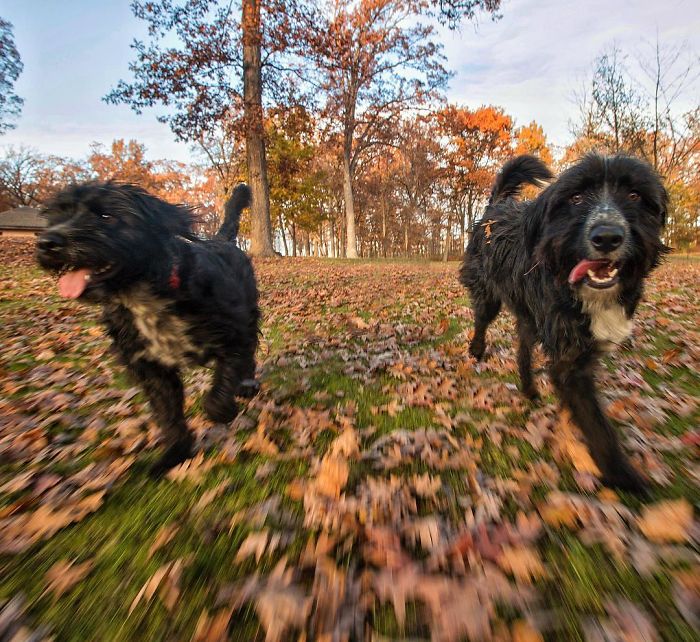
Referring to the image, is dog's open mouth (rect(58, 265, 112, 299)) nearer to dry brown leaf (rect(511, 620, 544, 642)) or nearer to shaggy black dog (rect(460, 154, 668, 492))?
dry brown leaf (rect(511, 620, 544, 642))

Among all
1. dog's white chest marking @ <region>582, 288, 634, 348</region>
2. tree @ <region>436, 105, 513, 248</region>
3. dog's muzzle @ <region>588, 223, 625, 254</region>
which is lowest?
dog's white chest marking @ <region>582, 288, 634, 348</region>

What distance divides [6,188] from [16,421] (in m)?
65.3

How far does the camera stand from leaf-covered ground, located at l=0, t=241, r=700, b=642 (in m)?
1.59

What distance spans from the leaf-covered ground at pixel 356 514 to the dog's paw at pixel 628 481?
8 centimetres

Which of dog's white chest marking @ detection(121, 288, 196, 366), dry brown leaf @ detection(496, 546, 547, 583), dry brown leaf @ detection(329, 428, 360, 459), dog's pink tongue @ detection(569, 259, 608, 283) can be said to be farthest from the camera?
dog's white chest marking @ detection(121, 288, 196, 366)

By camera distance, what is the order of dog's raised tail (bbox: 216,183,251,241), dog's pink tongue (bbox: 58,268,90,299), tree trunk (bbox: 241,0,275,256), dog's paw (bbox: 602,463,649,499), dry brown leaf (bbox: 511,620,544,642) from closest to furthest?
dry brown leaf (bbox: 511,620,544,642) → dog's paw (bbox: 602,463,649,499) → dog's pink tongue (bbox: 58,268,90,299) → dog's raised tail (bbox: 216,183,251,241) → tree trunk (bbox: 241,0,275,256)

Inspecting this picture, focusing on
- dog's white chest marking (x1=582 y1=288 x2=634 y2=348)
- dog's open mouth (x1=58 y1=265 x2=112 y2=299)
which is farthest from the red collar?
dog's white chest marking (x1=582 y1=288 x2=634 y2=348)

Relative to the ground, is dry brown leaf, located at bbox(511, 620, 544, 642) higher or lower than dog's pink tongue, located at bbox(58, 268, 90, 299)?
lower

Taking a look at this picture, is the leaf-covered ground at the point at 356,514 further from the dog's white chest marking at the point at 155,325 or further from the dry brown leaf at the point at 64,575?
the dog's white chest marking at the point at 155,325

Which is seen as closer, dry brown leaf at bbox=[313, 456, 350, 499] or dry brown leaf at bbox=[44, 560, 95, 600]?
dry brown leaf at bbox=[44, 560, 95, 600]

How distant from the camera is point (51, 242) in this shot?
259 centimetres

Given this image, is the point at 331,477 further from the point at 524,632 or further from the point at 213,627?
the point at 524,632

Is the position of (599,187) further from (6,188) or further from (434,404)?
(6,188)

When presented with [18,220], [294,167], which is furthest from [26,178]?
[294,167]
